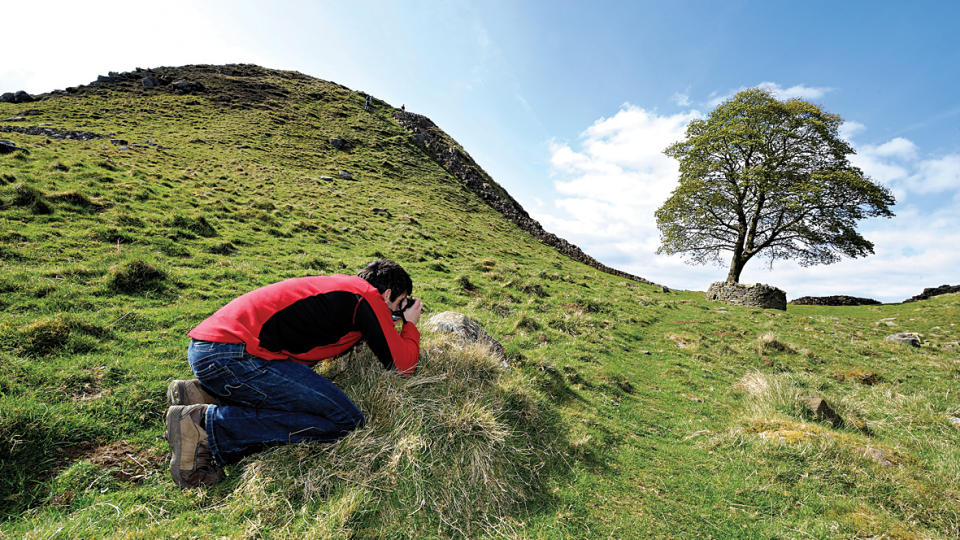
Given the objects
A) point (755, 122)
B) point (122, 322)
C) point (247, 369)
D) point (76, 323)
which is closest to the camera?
point (247, 369)

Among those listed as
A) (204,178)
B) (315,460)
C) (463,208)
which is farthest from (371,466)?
(463,208)

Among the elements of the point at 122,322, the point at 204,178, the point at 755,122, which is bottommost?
the point at 122,322

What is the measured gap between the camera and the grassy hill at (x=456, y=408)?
11.1ft

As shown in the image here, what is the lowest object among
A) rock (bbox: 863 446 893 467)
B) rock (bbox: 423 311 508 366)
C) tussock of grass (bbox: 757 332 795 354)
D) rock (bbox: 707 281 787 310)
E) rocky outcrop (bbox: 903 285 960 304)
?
rock (bbox: 863 446 893 467)

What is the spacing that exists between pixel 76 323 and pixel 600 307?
1559 cm

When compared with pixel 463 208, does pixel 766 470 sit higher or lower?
lower

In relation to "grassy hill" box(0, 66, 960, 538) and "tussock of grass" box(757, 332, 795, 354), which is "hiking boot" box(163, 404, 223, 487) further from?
"tussock of grass" box(757, 332, 795, 354)

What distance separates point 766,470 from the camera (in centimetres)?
480

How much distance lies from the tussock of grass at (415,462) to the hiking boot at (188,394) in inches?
37.4

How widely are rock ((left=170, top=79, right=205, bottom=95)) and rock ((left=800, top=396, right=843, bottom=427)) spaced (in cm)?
7113

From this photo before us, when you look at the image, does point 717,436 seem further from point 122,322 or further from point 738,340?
point 122,322

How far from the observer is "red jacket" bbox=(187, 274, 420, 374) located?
12.1 ft

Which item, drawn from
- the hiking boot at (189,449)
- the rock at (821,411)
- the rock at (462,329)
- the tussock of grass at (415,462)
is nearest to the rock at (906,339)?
the rock at (821,411)

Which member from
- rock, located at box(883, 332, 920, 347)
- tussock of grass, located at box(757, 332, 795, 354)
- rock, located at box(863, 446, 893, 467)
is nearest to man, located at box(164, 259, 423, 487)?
rock, located at box(863, 446, 893, 467)
